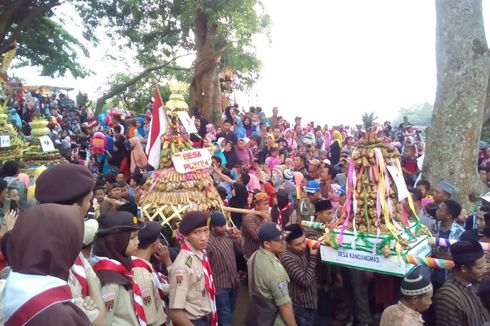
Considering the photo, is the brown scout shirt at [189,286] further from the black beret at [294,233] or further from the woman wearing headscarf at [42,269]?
the woman wearing headscarf at [42,269]

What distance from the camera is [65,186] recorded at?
2.34 meters

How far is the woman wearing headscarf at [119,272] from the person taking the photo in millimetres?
2984

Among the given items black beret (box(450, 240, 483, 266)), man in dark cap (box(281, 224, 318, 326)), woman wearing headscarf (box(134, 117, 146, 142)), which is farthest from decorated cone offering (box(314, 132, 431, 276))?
woman wearing headscarf (box(134, 117, 146, 142))

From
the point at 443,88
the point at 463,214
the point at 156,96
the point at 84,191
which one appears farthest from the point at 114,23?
the point at 84,191

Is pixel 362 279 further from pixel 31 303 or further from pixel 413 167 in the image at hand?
pixel 413 167

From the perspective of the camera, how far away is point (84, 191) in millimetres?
2385

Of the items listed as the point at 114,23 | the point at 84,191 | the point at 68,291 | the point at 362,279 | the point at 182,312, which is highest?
the point at 114,23

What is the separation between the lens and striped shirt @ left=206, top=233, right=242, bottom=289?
4.73 m

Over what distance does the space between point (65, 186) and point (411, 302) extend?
2513 mm

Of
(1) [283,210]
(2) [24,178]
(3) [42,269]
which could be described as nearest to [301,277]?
(1) [283,210]

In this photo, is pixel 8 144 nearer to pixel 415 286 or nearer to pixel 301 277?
pixel 301 277

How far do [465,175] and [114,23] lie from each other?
1245cm

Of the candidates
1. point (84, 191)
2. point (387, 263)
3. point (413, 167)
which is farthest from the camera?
point (413, 167)

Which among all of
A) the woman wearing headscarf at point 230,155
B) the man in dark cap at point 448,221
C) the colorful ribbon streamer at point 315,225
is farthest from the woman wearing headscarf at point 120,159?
the man in dark cap at point 448,221
